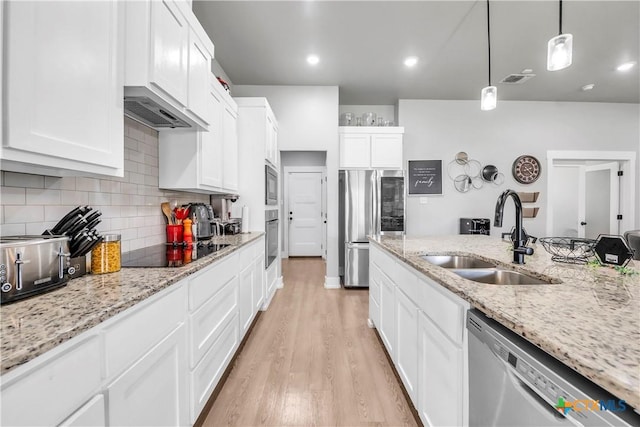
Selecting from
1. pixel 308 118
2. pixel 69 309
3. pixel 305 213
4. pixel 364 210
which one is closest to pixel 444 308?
pixel 69 309

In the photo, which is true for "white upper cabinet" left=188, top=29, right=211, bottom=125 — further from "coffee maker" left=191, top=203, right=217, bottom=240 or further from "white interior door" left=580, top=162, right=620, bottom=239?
"white interior door" left=580, top=162, right=620, bottom=239

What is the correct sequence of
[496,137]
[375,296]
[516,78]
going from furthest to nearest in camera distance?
[496,137], [516,78], [375,296]

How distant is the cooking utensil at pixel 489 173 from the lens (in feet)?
15.5

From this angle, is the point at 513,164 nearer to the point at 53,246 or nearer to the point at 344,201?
the point at 344,201

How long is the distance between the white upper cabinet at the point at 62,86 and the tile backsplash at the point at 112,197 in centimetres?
12

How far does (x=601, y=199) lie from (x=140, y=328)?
7585 millimetres

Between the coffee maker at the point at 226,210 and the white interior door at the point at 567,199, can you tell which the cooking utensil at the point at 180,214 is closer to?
the coffee maker at the point at 226,210

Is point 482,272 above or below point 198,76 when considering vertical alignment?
below

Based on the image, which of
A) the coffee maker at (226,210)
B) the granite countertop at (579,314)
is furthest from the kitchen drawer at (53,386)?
the coffee maker at (226,210)

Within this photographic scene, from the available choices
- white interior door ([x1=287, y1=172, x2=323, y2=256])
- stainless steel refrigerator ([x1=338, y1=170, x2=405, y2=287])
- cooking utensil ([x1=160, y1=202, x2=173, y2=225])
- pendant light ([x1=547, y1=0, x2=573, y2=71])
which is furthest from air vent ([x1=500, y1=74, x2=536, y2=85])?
cooking utensil ([x1=160, y1=202, x2=173, y2=225])

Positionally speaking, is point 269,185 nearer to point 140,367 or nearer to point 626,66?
point 140,367

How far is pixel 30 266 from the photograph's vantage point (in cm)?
88

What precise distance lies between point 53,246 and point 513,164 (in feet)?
18.7

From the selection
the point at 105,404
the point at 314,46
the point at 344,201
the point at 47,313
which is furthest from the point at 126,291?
the point at 344,201
